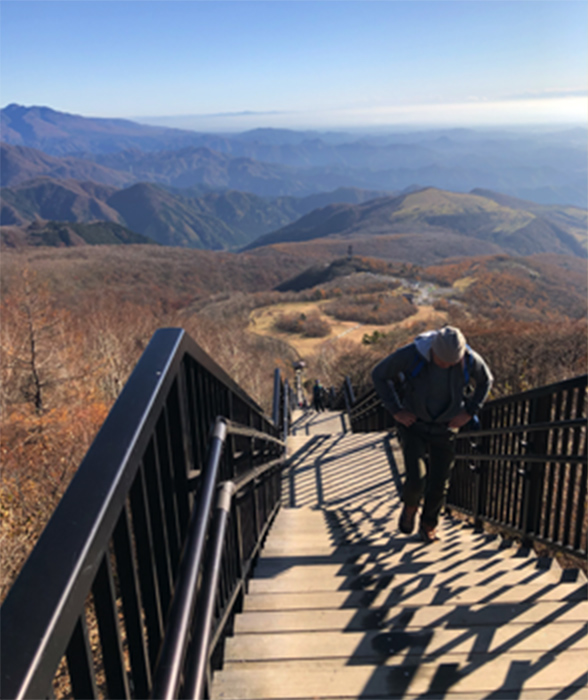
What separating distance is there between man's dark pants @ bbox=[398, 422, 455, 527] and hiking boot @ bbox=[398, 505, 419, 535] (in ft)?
0.33

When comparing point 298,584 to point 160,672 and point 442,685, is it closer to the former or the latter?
point 442,685

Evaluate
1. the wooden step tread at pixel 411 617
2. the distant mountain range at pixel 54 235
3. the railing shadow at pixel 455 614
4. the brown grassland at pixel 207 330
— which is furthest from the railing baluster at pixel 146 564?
the distant mountain range at pixel 54 235

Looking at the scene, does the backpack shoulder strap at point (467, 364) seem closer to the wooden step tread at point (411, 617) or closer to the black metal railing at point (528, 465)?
the black metal railing at point (528, 465)

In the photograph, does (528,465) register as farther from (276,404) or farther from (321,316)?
(321,316)

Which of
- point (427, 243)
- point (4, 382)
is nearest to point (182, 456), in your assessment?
point (4, 382)

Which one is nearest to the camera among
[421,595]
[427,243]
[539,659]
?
[539,659]

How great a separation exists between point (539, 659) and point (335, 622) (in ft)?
3.45

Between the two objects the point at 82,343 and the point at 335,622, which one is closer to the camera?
the point at 335,622

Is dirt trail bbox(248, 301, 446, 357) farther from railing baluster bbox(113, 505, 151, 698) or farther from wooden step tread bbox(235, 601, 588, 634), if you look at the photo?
railing baluster bbox(113, 505, 151, 698)

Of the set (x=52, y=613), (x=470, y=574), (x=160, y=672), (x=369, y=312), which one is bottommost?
(x=369, y=312)

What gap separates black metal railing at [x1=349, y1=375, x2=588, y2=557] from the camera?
3.83m

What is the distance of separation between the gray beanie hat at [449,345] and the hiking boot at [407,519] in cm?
146

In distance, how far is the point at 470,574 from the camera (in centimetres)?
381

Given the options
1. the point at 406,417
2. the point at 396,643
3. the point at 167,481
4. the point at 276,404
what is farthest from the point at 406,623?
the point at 276,404
